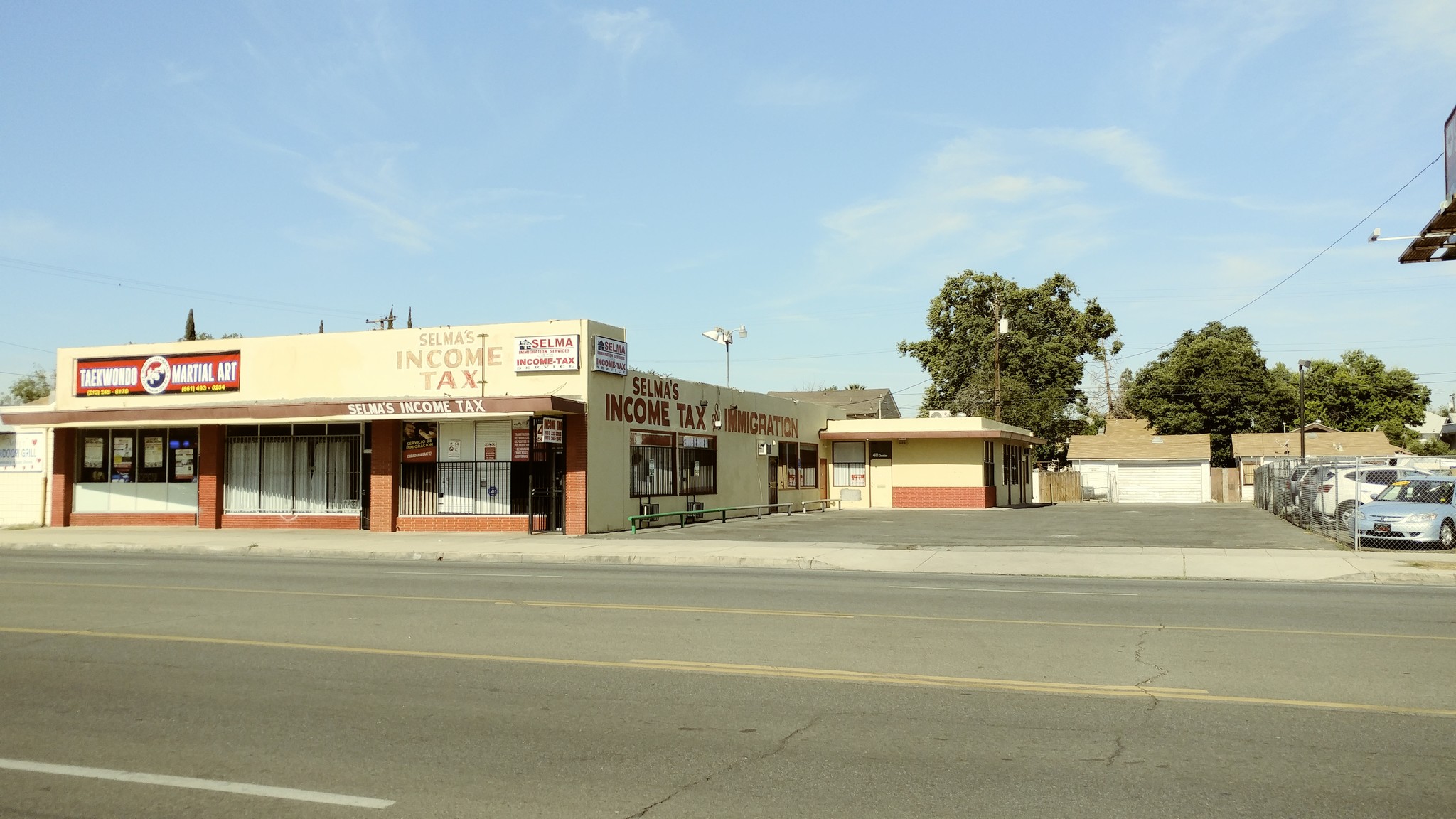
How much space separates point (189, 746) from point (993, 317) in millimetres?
66401

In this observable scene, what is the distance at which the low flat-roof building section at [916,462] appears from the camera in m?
45.1

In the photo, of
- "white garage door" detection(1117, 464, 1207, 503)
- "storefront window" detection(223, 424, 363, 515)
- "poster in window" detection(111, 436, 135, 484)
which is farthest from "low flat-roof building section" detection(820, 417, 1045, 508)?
"poster in window" detection(111, 436, 135, 484)

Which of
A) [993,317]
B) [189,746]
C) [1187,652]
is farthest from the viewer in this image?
[993,317]

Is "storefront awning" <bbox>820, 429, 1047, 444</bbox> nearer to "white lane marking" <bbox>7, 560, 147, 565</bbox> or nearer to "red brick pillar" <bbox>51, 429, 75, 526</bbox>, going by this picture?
"red brick pillar" <bbox>51, 429, 75, 526</bbox>

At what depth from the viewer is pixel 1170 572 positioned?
1827 centimetres

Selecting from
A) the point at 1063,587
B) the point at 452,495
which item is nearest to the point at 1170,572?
the point at 1063,587

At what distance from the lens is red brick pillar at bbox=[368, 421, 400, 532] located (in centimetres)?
2920

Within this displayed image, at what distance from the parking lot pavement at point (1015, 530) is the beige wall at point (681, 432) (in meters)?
1.09

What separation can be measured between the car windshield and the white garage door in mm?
38397

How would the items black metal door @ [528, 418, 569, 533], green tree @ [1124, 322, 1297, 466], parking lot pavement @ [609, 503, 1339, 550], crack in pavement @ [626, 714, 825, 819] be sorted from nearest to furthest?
crack in pavement @ [626, 714, 825, 819] < parking lot pavement @ [609, 503, 1339, 550] < black metal door @ [528, 418, 569, 533] < green tree @ [1124, 322, 1297, 466]

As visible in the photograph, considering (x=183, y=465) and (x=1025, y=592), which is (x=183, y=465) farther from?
(x=1025, y=592)

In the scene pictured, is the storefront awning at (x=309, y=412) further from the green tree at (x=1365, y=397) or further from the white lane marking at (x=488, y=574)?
the green tree at (x=1365, y=397)

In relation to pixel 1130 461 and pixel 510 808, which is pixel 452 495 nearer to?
pixel 510 808

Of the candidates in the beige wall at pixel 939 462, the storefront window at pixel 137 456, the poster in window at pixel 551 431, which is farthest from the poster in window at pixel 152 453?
the beige wall at pixel 939 462
